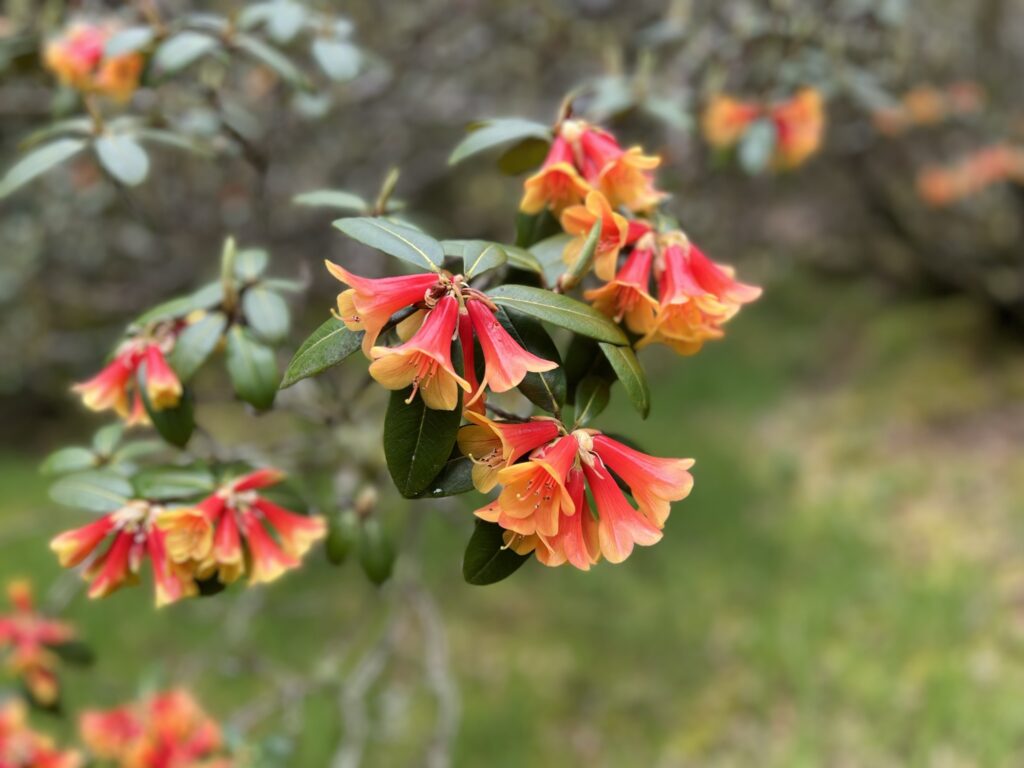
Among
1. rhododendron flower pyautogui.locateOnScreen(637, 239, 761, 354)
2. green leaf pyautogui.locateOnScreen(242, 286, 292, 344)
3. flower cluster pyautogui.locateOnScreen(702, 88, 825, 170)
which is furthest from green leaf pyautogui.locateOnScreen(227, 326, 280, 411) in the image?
flower cluster pyautogui.locateOnScreen(702, 88, 825, 170)

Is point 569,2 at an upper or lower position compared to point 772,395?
upper

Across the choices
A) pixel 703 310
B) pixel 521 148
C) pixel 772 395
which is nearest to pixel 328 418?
pixel 521 148

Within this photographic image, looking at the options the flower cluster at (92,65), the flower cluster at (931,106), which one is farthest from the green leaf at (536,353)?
the flower cluster at (931,106)

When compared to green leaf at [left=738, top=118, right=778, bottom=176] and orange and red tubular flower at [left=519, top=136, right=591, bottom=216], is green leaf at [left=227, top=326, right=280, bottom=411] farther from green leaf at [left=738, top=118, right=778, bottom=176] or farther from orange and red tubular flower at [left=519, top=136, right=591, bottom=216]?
green leaf at [left=738, top=118, right=778, bottom=176]

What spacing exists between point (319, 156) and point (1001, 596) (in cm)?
218

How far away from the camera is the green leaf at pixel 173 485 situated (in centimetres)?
74

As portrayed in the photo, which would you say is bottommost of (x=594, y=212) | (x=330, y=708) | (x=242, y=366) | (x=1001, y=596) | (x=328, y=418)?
(x=330, y=708)

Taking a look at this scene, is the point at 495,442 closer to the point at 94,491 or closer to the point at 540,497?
the point at 540,497

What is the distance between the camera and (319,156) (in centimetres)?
259

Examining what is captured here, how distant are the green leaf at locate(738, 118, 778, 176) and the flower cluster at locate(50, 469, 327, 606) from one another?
0.88m

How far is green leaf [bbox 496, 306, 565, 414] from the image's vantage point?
22.4 inches

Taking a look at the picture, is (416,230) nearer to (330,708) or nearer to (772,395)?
(330,708)

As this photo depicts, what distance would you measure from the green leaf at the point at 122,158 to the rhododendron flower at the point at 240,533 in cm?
36

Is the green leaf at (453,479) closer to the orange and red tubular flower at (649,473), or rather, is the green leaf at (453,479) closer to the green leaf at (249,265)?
the orange and red tubular flower at (649,473)
